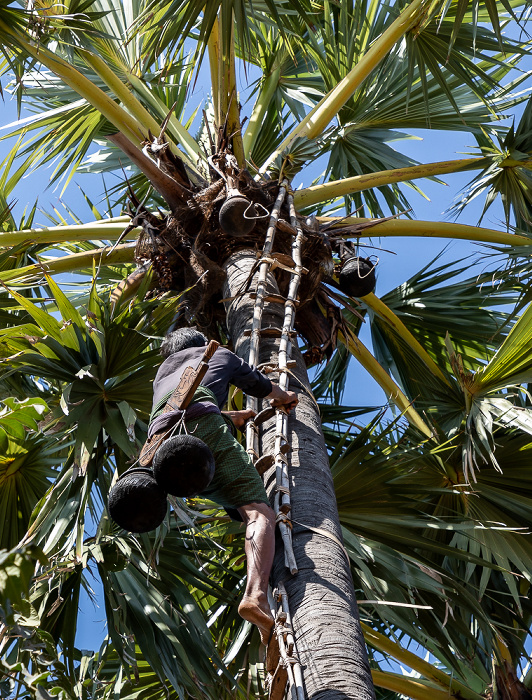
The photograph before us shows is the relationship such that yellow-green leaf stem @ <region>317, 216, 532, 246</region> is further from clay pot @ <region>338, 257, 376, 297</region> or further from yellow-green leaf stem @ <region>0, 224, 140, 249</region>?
yellow-green leaf stem @ <region>0, 224, 140, 249</region>

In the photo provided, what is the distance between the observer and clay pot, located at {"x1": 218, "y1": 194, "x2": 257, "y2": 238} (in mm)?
4211

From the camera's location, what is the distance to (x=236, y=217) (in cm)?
424

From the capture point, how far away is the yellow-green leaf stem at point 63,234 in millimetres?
5094

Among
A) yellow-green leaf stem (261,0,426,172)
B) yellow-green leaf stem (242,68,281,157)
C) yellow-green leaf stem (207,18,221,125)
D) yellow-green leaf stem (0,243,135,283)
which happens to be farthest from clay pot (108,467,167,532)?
yellow-green leaf stem (242,68,281,157)

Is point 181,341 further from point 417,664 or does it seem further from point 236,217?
point 417,664

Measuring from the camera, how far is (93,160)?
7871mm

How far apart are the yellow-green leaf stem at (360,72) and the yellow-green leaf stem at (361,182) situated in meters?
0.39

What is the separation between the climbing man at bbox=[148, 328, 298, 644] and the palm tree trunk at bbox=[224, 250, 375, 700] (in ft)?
0.27

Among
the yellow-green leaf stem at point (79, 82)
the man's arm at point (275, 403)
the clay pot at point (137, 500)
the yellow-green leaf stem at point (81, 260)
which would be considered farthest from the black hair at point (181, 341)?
the yellow-green leaf stem at point (79, 82)

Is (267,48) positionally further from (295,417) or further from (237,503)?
(237,503)

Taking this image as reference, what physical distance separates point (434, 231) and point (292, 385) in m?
2.25

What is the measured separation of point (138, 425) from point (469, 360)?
3487 millimetres

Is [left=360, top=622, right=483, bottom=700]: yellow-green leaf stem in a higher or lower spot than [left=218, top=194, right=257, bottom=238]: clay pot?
lower

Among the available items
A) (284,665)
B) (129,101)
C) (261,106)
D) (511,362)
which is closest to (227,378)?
(284,665)
